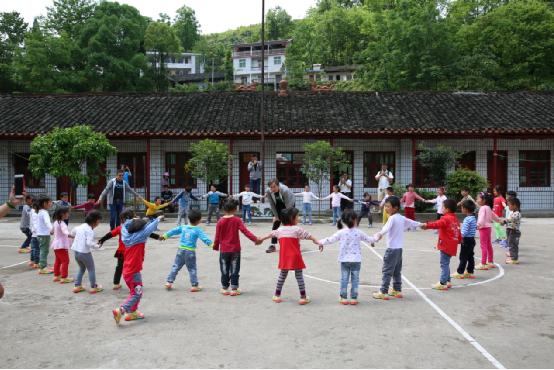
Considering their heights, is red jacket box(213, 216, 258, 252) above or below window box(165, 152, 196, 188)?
below

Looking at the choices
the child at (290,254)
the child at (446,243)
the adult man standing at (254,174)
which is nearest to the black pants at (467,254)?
the child at (446,243)

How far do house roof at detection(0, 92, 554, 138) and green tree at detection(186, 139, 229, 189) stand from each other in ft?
6.63

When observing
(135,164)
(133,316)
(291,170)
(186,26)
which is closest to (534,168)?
(291,170)

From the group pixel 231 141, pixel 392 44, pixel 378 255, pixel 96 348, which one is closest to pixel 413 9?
pixel 392 44

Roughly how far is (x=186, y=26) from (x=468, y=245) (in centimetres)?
9892

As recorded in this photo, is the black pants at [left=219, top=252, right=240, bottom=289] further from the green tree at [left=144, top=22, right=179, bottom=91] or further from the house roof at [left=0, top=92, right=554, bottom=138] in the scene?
the green tree at [left=144, top=22, right=179, bottom=91]

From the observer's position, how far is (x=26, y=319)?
7109 millimetres

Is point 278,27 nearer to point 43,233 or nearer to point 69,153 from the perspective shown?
point 69,153

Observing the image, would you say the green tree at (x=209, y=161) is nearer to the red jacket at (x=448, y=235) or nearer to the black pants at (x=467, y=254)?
the black pants at (x=467, y=254)

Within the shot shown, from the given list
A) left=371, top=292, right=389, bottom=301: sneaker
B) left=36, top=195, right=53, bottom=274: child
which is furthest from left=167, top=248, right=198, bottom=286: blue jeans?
left=36, top=195, right=53, bottom=274: child

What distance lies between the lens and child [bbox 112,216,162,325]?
6992 millimetres

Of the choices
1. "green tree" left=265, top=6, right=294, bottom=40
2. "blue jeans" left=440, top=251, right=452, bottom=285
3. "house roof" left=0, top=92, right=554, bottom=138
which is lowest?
"blue jeans" left=440, top=251, right=452, bottom=285

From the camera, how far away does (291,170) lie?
24.5 metres

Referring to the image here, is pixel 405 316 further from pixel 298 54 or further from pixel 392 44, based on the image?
pixel 298 54
